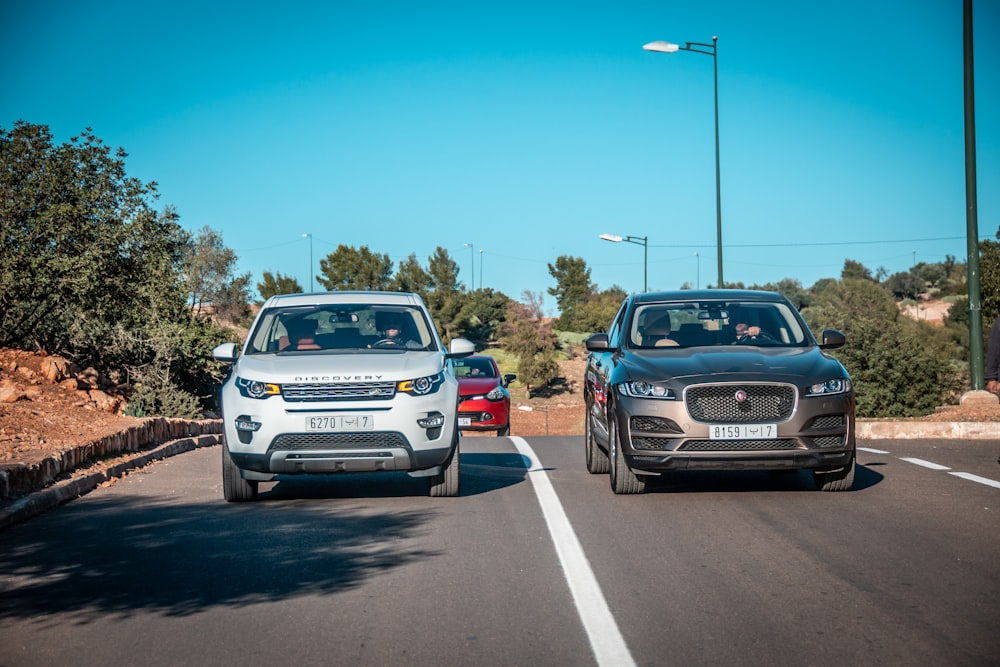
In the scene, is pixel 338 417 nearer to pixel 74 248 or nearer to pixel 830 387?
pixel 830 387

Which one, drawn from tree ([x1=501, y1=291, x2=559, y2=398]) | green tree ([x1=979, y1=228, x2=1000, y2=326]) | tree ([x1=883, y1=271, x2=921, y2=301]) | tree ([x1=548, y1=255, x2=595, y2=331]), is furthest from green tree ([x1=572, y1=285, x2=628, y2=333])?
green tree ([x1=979, y1=228, x2=1000, y2=326])

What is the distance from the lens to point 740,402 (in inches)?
363

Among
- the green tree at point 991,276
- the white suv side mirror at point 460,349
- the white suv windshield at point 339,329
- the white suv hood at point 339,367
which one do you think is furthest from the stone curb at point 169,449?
the green tree at point 991,276

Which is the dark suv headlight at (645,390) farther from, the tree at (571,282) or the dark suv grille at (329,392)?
the tree at (571,282)

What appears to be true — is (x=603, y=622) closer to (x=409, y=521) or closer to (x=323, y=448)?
(x=409, y=521)

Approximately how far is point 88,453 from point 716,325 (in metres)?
6.50

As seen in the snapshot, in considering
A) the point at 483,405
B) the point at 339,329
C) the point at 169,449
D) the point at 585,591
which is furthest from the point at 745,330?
the point at 483,405

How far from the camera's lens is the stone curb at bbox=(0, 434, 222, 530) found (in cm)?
872

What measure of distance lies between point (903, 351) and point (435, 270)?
60610 millimetres

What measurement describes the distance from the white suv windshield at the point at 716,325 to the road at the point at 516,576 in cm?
137

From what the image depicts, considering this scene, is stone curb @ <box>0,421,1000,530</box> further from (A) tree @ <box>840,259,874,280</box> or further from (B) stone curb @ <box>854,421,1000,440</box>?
(A) tree @ <box>840,259,874,280</box>

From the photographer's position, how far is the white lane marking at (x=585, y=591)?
5.00m

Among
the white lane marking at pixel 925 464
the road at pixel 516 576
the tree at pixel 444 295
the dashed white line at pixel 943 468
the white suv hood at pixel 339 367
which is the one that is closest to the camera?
the road at pixel 516 576

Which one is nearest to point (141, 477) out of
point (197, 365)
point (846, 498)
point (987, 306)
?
point (846, 498)
